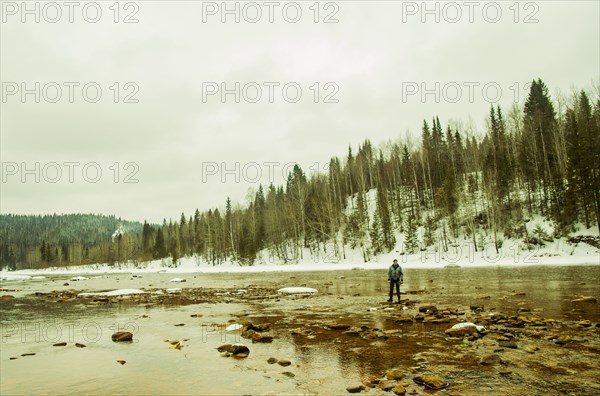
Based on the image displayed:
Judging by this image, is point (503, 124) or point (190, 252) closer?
point (503, 124)

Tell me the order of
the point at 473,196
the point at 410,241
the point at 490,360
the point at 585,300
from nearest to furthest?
the point at 490,360
the point at 585,300
the point at 410,241
the point at 473,196

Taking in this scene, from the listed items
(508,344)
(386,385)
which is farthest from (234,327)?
(508,344)

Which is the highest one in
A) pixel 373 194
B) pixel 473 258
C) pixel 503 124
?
pixel 503 124

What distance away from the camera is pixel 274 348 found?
10297 millimetres

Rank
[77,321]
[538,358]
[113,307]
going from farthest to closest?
[113,307]
[77,321]
[538,358]

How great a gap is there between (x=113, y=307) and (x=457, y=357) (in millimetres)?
19454

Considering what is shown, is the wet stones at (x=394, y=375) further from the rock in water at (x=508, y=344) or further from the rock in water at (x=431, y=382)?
the rock in water at (x=508, y=344)

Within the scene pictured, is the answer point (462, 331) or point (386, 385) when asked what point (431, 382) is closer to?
point (386, 385)

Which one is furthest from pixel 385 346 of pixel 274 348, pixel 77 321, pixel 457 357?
pixel 77 321

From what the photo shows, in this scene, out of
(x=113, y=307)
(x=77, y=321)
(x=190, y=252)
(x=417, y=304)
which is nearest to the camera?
(x=77, y=321)

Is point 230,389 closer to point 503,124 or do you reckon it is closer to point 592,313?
point 592,313

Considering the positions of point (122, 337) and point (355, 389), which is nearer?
point (355, 389)

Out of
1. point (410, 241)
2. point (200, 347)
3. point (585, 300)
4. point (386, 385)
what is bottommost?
point (585, 300)

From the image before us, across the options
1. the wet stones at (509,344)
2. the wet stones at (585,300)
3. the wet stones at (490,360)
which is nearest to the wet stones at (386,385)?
the wet stones at (490,360)
